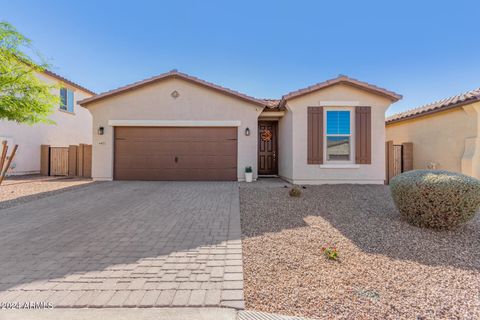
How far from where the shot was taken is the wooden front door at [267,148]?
12656mm

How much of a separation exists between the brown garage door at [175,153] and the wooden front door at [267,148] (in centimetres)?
215

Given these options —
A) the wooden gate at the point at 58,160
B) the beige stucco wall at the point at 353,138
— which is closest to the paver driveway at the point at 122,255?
the beige stucco wall at the point at 353,138

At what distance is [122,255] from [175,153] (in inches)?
315

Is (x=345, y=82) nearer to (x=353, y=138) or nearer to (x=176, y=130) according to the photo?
(x=353, y=138)

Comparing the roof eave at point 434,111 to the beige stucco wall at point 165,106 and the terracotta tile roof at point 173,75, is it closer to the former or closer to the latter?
the terracotta tile roof at point 173,75

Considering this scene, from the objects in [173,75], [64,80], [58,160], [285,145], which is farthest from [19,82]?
[285,145]

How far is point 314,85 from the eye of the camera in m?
9.40

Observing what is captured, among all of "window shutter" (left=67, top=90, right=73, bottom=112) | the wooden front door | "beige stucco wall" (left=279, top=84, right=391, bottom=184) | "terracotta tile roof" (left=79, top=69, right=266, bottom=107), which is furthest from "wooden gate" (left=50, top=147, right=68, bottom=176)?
"beige stucco wall" (left=279, top=84, right=391, bottom=184)

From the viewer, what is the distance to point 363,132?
31.2ft

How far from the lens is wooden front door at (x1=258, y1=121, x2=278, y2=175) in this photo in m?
12.7

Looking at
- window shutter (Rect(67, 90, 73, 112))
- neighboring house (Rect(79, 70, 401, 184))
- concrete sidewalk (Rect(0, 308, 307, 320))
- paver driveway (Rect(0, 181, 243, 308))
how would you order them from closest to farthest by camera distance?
concrete sidewalk (Rect(0, 308, 307, 320)) → paver driveway (Rect(0, 181, 243, 308)) → neighboring house (Rect(79, 70, 401, 184)) → window shutter (Rect(67, 90, 73, 112))

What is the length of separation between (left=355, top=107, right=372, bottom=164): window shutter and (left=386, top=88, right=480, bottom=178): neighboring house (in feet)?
10.8

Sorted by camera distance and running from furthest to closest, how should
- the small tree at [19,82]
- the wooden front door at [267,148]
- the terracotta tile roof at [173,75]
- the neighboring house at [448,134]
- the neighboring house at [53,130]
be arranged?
the neighboring house at [53,130] → the wooden front door at [267,148] → the terracotta tile roof at [173,75] → the neighboring house at [448,134] → the small tree at [19,82]

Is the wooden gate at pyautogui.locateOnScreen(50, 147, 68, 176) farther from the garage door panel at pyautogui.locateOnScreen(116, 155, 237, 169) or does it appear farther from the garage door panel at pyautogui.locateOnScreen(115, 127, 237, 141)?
the garage door panel at pyautogui.locateOnScreen(115, 127, 237, 141)
